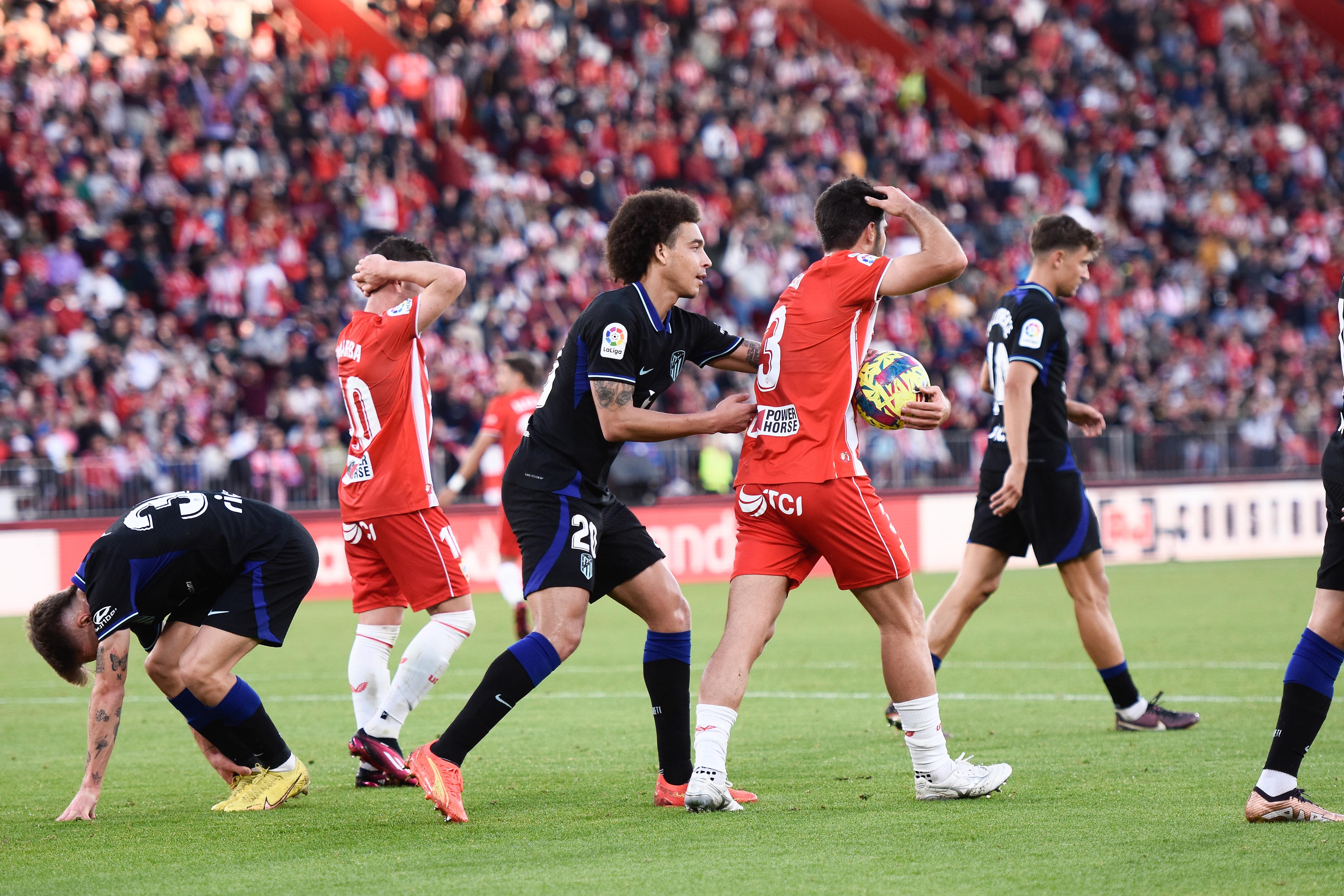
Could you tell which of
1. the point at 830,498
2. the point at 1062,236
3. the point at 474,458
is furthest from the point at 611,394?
the point at 474,458

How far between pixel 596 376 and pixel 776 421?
70cm

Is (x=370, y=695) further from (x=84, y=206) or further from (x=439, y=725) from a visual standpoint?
(x=84, y=206)

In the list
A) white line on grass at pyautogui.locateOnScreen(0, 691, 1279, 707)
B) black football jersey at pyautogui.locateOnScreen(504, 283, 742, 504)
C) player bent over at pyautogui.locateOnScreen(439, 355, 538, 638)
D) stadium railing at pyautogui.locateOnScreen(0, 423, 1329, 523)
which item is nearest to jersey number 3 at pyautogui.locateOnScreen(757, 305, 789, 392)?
black football jersey at pyautogui.locateOnScreen(504, 283, 742, 504)

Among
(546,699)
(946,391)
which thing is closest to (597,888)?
(546,699)

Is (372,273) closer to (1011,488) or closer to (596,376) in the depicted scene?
(596,376)

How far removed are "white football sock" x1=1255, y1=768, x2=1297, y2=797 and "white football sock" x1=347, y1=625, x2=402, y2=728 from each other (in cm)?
381

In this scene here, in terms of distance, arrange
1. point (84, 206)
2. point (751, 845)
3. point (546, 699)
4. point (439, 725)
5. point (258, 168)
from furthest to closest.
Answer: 1. point (258, 168)
2. point (84, 206)
3. point (546, 699)
4. point (439, 725)
5. point (751, 845)

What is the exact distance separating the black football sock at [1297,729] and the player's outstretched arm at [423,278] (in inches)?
148

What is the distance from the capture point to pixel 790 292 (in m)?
5.79

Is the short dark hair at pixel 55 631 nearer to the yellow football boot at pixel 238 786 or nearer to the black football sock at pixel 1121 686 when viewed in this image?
the yellow football boot at pixel 238 786

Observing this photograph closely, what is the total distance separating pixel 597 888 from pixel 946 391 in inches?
816

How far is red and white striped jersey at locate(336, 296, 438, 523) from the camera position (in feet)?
22.7

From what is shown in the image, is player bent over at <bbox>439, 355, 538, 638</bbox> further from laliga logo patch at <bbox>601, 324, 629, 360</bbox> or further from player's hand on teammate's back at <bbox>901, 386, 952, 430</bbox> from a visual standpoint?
player's hand on teammate's back at <bbox>901, 386, 952, 430</bbox>

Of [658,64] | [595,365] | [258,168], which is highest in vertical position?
[658,64]
